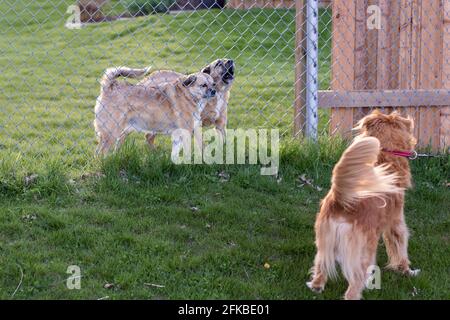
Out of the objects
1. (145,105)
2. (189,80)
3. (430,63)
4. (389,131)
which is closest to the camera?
(389,131)

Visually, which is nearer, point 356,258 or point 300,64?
point 356,258

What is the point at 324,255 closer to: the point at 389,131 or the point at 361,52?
the point at 389,131

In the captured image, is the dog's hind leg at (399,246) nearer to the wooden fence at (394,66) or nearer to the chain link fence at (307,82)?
the chain link fence at (307,82)

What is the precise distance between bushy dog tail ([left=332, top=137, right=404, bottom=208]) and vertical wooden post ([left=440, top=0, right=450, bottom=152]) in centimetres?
320

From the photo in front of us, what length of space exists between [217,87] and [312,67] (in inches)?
72.7

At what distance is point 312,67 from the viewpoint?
6.28 metres

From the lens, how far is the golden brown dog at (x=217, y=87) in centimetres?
786

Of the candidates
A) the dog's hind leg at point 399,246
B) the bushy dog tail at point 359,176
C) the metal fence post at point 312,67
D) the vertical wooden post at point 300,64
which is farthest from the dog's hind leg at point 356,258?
the vertical wooden post at point 300,64

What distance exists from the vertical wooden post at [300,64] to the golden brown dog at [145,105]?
1.51 meters

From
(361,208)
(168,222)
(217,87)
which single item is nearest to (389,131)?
(361,208)

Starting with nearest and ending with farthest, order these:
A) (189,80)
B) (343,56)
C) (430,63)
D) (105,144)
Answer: (343,56), (430,63), (105,144), (189,80)

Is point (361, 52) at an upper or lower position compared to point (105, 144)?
upper

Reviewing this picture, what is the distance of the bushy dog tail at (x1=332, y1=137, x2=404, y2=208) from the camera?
3.65 m
